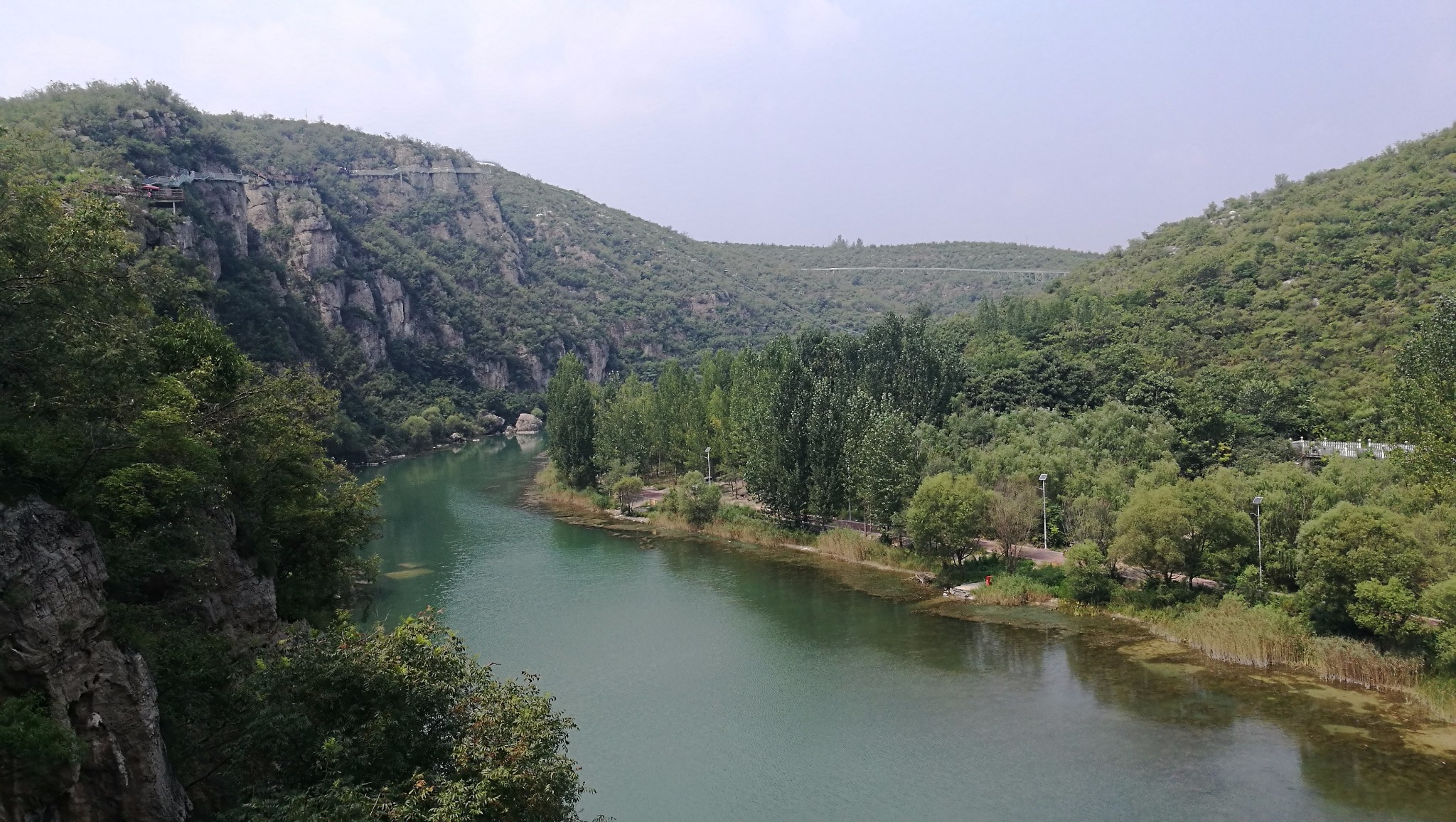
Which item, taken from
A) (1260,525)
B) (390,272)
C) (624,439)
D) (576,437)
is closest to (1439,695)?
(1260,525)

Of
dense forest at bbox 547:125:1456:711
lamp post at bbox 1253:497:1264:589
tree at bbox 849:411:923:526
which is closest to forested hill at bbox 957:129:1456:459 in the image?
dense forest at bbox 547:125:1456:711

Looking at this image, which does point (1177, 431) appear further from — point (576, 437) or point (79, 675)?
point (79, 675)

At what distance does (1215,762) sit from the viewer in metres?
19.4

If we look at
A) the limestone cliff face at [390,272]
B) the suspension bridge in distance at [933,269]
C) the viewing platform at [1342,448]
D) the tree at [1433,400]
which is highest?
the suspension bridge in distance at [933,269]

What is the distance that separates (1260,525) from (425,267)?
105 meters

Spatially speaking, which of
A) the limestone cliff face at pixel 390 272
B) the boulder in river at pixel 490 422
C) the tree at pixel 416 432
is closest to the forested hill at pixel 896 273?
the limestone cliff face at pixel 390 272

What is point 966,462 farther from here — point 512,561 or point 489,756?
point 489,756

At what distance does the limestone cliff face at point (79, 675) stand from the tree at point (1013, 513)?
26.4 m

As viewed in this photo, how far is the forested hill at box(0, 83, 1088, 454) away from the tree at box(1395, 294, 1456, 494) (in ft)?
158

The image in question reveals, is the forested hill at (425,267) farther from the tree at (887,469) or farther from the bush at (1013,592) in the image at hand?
the bush at (1013,592)

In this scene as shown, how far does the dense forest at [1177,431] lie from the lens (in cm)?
2395

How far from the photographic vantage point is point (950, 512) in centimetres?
3222

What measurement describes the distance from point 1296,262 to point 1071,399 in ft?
56.9

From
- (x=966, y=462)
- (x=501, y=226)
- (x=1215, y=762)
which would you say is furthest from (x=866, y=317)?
(x=1215, y=762)
